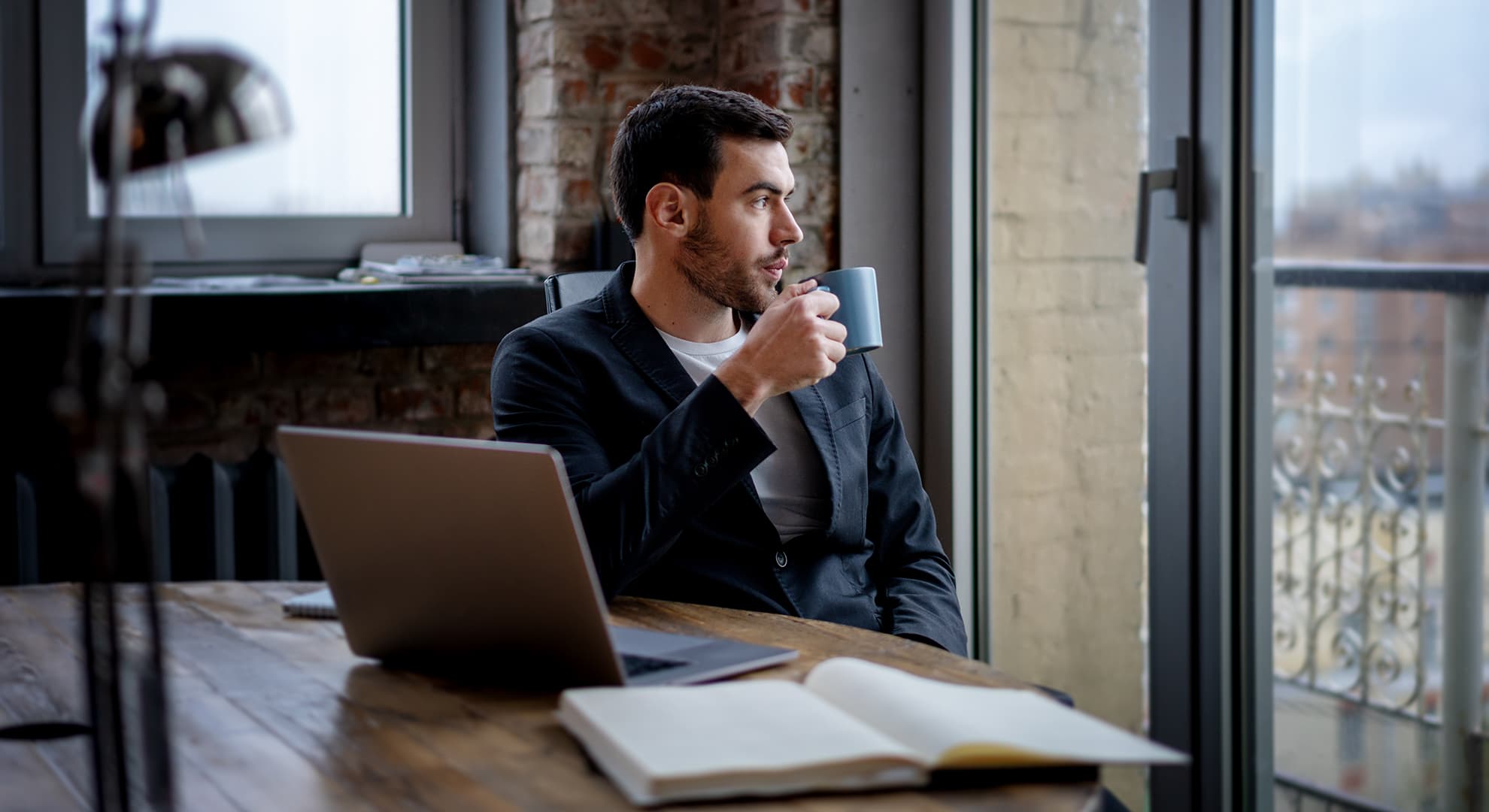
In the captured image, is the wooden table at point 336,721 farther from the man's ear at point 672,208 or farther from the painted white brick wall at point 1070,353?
the painted white brick wall at point 1070,353

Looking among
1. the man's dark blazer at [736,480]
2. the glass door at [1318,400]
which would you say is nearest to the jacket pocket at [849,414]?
the man's dark blazer at [736,480]

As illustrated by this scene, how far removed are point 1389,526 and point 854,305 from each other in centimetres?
88

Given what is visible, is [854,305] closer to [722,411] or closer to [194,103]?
[722,411]

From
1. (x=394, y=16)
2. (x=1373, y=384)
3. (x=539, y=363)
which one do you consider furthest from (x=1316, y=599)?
(x=394, y=16)

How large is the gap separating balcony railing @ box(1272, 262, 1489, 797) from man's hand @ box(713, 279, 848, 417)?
0.78 metres

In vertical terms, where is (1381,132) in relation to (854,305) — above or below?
above

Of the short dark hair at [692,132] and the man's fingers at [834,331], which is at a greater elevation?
the short dark hair at [692,132]

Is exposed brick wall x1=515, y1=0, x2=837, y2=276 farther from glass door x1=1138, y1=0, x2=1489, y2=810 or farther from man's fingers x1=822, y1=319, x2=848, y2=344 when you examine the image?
man's fingers x1=822, y1=319, x2=848, y2=344

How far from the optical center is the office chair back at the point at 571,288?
191 cm

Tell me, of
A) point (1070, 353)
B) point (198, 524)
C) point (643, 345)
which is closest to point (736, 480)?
point (643, 345)

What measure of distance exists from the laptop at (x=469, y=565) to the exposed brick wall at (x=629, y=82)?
1579 millimetres

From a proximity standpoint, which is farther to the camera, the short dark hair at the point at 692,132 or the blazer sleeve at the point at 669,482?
the short dark hair at the point at 692,132

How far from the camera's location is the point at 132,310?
605 millimetres

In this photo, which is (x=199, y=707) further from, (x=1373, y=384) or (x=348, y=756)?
(x=1373, y=384)
